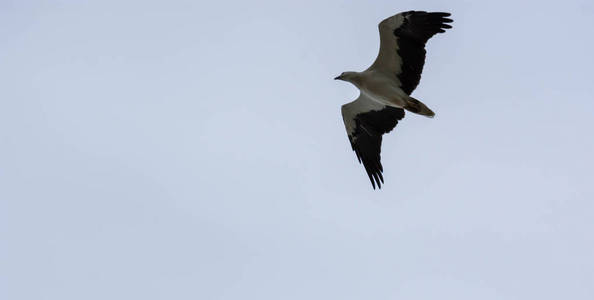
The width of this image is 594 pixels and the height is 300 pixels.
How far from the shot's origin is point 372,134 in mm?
21969

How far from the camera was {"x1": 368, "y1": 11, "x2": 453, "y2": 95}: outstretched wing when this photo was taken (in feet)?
64.7

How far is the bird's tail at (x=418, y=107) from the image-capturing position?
66.1 feet

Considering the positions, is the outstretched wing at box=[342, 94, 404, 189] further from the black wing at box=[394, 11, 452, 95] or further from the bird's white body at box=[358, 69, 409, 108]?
the black wing at box=[394, 11, 452, 95]

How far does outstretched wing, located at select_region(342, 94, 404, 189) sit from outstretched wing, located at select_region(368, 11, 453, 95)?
4.00 ft

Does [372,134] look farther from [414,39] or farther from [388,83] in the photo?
[414,39]

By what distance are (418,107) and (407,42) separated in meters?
1.35

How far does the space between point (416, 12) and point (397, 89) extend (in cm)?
170

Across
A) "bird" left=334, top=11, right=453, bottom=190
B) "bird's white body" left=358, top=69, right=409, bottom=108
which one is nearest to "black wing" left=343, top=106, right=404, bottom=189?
"bird" left=334, top=11, right=453, bottom=190

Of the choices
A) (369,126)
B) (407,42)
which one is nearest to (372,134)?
(369,126)

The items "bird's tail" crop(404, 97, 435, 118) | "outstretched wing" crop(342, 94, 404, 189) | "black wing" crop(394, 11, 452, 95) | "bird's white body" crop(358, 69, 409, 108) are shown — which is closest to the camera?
"black wing" crop(394, 11, 452, 95)

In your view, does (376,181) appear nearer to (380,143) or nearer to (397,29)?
(380,143)

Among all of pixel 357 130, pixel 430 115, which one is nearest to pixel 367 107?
pixel 357 130

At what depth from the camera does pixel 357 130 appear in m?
22.2

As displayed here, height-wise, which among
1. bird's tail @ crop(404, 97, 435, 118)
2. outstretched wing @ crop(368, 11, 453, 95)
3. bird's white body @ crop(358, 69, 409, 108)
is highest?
outstretched wing @ crop(368, 11, 453, 95)
